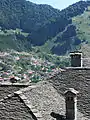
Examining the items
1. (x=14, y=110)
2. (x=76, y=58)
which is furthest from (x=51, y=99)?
(x=76, y=58)

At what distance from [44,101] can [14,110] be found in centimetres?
280

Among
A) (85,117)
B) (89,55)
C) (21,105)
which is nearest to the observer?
(21,105)

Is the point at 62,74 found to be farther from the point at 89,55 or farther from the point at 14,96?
the point at 89,55

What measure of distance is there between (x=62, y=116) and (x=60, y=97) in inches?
135

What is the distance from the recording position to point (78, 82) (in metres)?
22.0

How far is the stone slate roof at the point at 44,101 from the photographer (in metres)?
16.9

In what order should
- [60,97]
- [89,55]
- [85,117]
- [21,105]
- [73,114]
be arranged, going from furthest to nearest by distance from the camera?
[89,55]
[60,97]
[85,117]
[73,114]
[21,105]

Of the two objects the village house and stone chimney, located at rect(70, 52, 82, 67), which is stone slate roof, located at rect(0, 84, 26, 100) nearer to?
the village house

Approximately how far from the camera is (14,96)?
55.4ft

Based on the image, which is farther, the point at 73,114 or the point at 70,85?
the point at 70,85

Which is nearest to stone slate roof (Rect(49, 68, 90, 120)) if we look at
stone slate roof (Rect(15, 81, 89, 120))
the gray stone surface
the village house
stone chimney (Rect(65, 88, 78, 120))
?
the village house

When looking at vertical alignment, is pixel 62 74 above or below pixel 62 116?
above

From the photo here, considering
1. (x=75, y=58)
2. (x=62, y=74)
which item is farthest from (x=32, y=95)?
(x=75, y=58)

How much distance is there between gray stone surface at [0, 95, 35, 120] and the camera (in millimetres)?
16209
